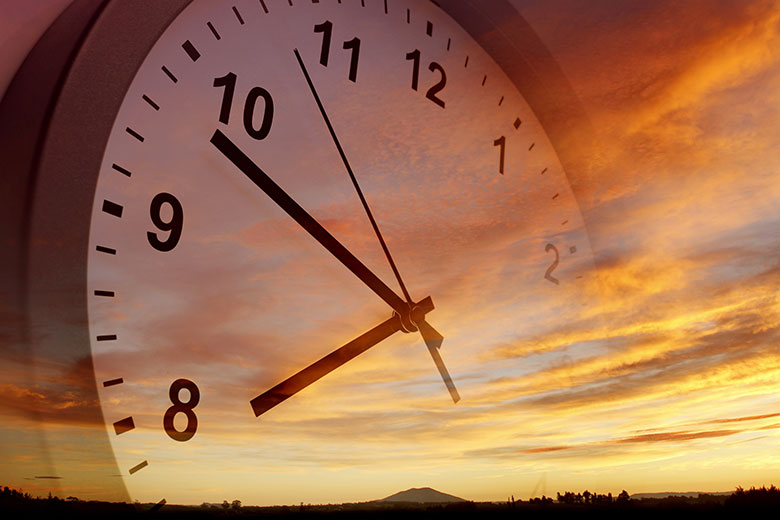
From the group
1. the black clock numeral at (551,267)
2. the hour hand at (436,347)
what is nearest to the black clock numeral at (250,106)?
the hour hand at (436,347)

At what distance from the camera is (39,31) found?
1.03 meters

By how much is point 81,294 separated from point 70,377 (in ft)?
0.38

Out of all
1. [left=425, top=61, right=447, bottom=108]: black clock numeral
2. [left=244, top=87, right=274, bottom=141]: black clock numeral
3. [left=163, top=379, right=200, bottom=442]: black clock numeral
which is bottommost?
[left=163, top=379, right=200, bottom=442]: black clock numeral

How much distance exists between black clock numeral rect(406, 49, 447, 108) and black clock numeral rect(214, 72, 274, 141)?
467 millimetres

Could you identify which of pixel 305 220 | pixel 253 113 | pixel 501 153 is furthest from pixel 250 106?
pixel 501 153

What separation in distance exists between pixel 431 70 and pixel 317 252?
0.62 meters

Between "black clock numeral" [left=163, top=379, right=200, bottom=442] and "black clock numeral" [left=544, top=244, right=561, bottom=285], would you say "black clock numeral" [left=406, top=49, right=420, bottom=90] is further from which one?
"black clock numeral" [left=163, top=379, right=200, bottom=442]

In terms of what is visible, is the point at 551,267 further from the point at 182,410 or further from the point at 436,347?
the point at 182,410

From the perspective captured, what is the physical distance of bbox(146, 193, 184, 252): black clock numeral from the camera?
1083 mm

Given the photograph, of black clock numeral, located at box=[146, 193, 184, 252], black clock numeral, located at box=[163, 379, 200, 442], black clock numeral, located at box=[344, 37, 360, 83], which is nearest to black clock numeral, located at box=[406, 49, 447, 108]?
black clock numeral, located at box=[344, 37, 360, 83]

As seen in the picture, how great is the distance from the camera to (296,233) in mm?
1326

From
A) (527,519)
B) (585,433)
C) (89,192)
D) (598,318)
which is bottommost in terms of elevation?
(527,519)

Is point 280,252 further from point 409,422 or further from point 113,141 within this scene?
point 409,422

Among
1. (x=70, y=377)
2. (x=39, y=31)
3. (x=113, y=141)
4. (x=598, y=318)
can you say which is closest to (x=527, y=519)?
(x=598, y=318)
